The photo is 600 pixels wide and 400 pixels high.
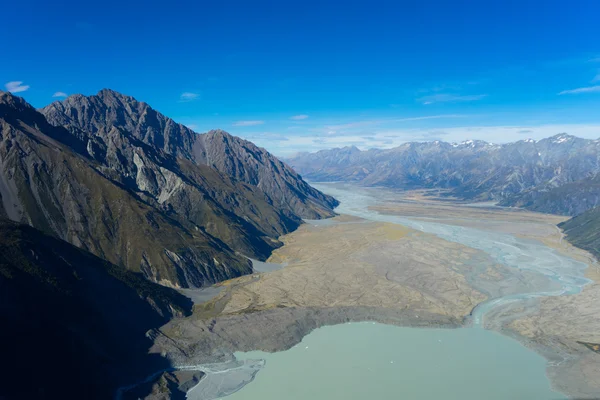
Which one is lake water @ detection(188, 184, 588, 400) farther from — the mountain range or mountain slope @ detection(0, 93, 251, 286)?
mountain slope @ detection(0, 93, 251, 286)

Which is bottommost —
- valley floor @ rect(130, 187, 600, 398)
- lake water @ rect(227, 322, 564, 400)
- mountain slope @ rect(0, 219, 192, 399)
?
lake water @ rect(227, 322, 564, 400)

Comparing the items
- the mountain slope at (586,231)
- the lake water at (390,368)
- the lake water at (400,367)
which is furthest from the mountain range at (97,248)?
the mountain slope at (586,231)

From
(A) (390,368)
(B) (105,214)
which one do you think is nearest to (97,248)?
(B) (105,214)

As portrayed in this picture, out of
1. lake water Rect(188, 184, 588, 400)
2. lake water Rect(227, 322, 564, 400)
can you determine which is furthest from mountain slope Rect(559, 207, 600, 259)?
lake water Rect(227, 322, 564, 400)

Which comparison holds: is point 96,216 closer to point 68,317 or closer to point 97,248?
point 97,248

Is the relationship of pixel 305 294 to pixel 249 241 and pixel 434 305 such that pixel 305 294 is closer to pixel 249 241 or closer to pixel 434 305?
pixel 434 305

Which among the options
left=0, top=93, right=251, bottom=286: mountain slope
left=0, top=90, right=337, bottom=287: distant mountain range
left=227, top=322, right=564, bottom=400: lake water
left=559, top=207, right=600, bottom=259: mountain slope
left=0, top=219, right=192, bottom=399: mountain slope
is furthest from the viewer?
left=559, top=207, right=600, bottom=259: mountain slope

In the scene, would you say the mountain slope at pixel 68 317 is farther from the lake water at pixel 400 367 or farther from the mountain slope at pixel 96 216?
the lake water at pixel 400 367
